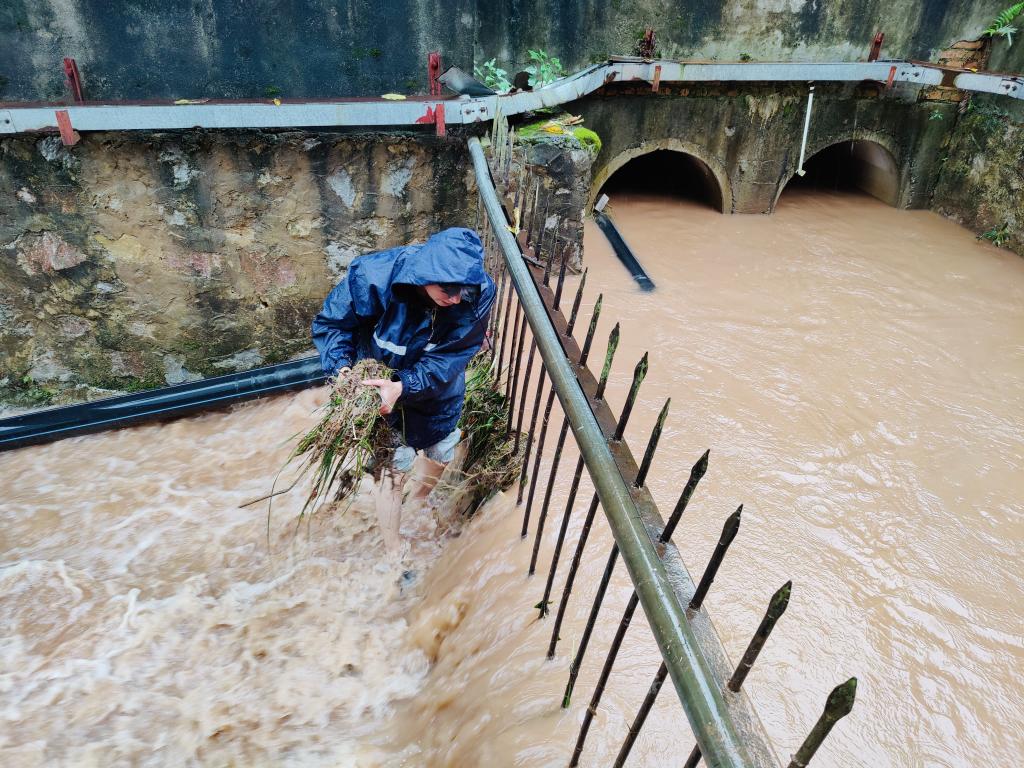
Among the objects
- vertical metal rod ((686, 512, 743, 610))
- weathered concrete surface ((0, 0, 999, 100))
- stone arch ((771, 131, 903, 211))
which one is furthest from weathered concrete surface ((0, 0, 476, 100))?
vertical metal rod ((686, 512, 743, 610))

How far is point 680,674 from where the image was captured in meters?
1.35

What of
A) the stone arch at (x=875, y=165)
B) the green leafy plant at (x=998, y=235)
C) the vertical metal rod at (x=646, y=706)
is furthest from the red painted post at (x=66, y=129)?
the green leafy plant at (x=998, y=235)

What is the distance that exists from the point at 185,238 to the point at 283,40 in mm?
1748

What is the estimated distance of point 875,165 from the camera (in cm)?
891

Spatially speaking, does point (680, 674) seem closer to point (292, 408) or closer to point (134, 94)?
point (292, 408)

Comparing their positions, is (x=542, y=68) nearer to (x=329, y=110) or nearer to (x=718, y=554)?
(x=329, y=110)

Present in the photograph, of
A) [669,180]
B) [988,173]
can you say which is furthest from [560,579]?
[988,173]

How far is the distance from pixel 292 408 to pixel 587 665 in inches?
164

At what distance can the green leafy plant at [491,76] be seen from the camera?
19.5ft

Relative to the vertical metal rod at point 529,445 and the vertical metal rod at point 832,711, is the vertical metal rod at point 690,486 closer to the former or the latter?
the vertical metal rod at point 832,711

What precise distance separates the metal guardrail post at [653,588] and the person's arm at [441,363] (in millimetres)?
482

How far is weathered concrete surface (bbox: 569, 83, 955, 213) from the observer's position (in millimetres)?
7398

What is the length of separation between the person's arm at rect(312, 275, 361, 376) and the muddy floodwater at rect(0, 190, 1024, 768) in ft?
3.43

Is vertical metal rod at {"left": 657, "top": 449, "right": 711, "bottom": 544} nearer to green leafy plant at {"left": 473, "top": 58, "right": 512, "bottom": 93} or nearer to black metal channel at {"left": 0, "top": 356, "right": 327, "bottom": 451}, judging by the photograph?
black metal channel at {"left": 0, "top": 356, "right": 327, "bottom": 451}
